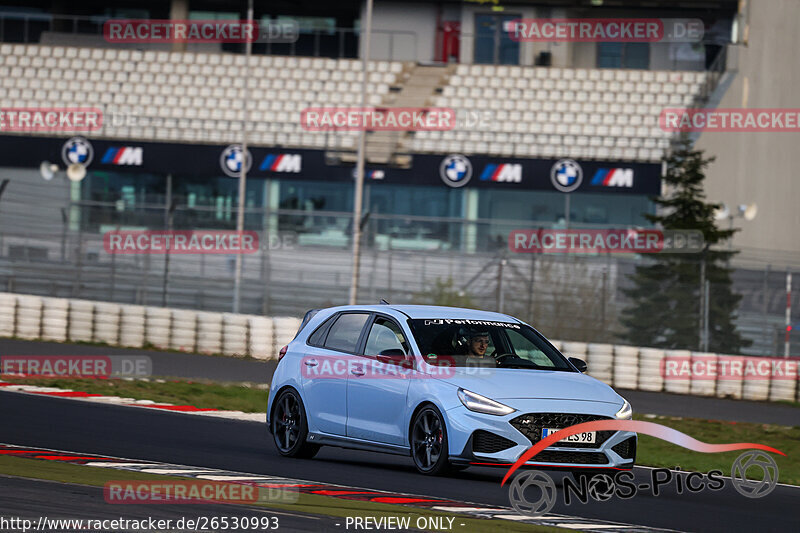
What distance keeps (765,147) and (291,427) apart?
2962 cm

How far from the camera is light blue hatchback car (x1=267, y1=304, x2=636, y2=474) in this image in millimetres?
9992

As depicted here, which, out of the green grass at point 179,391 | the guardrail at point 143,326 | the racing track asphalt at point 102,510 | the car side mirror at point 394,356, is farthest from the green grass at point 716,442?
the guardrail at point 143,326

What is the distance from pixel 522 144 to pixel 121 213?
11274mm

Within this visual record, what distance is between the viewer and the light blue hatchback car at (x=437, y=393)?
9992 millimetres

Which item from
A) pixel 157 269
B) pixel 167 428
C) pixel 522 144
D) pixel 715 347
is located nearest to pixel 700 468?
pixel 167 428

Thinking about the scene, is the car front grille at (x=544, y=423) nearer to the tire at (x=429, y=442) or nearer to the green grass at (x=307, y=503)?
the tire at (x=429, y=442)

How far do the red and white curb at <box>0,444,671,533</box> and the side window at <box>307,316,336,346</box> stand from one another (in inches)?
81.8

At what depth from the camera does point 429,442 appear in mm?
10430

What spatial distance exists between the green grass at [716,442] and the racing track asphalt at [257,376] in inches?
35.6

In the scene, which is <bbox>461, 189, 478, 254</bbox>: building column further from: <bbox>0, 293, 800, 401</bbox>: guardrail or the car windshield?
the car windshield

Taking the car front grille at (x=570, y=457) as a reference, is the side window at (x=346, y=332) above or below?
above

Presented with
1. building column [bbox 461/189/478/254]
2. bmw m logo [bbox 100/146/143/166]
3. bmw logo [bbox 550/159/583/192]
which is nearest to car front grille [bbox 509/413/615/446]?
building column [bbox 461/189/478/254]

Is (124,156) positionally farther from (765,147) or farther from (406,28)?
(765,147)

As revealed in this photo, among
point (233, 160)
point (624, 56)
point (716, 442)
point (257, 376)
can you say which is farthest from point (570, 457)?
point (624, 56)
